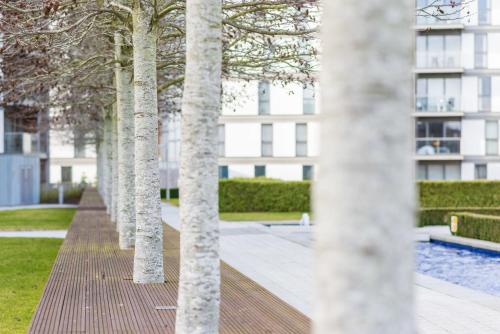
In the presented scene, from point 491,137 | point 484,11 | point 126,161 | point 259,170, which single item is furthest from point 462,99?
point 126,161

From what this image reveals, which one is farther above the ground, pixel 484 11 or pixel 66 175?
pixel 484 11

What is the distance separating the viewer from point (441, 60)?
46.4 meters

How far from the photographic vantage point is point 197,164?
7.16 m

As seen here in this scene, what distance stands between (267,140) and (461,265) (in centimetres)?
3066

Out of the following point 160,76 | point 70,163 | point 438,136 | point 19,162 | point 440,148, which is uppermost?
point 160,76

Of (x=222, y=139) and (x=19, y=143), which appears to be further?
(x=222, y=139)

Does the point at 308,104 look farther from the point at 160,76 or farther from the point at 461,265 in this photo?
the point at 461,265

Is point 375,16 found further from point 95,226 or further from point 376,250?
point 95,226

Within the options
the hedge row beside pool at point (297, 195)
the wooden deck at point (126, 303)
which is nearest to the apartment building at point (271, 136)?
the hedge row beside pool at point (297, 195)

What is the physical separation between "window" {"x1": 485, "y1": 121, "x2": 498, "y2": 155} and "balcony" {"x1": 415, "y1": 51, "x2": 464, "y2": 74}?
11.6 feet

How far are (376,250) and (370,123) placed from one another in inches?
19.4

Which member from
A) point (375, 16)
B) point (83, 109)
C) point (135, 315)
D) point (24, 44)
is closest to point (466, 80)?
point (83, 109)

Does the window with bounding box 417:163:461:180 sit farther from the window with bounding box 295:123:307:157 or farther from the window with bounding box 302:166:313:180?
the window with bounding box 295:123:307:157

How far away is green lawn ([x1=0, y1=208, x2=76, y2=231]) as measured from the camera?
28.2m
